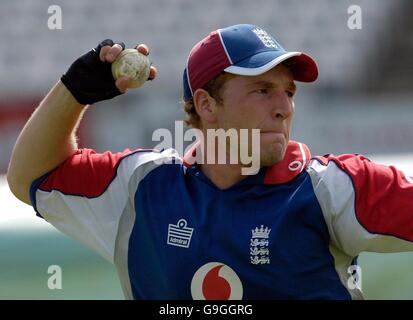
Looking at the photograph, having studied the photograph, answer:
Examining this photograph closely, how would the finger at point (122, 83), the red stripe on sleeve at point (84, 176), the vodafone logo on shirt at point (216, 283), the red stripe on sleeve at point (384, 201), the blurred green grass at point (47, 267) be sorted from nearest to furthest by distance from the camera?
1. the red stripe on sleeve at point (384, 201)
2. the vodafone logo on shirt at point (216, 283)
3. the finger at point (122, 83)
4. the red stripe on sleeve at point (84, 176)
5. the blurred green grass at point (47, 267)

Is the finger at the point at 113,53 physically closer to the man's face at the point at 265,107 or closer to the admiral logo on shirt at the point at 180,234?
the man's face at the point at 265,107

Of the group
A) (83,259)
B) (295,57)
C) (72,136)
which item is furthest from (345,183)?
(83,259)

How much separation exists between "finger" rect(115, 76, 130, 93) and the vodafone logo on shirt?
1.89ft

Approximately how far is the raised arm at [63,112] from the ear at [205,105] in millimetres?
151

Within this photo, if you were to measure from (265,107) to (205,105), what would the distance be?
0.78 ft

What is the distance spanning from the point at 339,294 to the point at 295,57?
68 centimetres

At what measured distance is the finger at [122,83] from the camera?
8.66 feet

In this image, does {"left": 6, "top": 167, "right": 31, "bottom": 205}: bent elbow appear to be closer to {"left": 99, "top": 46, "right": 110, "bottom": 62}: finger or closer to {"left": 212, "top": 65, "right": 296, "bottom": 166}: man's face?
{"left": 99, "top": 46, "right": 110, "bottom": 62}: finger

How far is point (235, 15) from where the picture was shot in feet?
29.5

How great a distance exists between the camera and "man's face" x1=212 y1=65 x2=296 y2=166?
2.54 meters

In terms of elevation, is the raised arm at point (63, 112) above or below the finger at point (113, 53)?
below

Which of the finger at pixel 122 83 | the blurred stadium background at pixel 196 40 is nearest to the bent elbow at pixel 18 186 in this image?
the finger at pixel 122 83

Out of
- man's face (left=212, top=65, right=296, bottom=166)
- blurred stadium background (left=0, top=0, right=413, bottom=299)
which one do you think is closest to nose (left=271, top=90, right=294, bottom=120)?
man's face (left=212, top=65, right=296, bottom=166)
